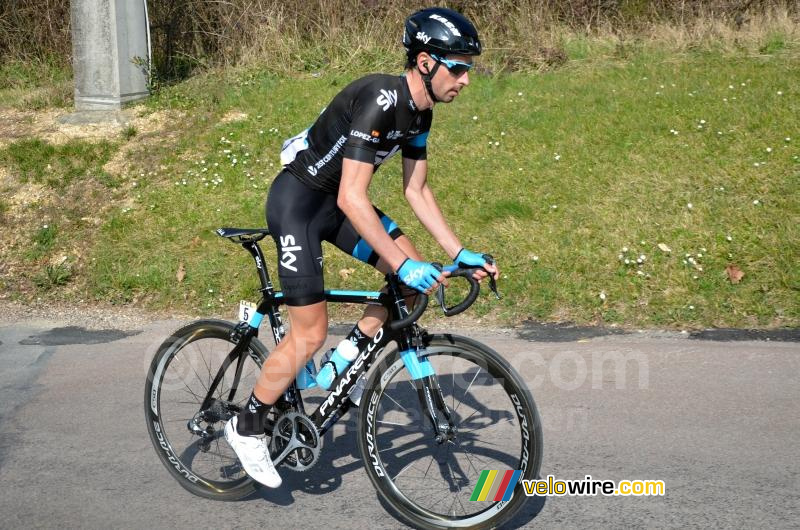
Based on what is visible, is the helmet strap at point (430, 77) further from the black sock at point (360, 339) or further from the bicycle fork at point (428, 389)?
the black sock at point (360, 339)

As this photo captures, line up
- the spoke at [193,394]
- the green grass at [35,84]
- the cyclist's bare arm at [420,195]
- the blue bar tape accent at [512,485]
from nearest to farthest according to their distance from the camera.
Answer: the blue bar tape accent at [512,485] < the cyclist's bare arm at [420,195] < the spoke at [193,394] < the green grass at [35,84]

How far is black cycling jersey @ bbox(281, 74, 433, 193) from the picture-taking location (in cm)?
358

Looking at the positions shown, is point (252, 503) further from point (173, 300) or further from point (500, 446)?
point (173, 300)

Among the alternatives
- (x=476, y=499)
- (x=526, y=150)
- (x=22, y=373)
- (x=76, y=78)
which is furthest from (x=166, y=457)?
(x=76, y=78)

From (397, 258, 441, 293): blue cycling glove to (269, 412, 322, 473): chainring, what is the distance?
38.5 inches

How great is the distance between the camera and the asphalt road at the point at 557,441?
4.05 m

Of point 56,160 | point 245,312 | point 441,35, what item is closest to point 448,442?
point 245,312

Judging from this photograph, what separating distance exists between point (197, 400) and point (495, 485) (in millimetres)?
1630

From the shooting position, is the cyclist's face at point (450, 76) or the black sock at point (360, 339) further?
the black sock at point (360, 339)

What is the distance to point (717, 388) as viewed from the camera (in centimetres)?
525

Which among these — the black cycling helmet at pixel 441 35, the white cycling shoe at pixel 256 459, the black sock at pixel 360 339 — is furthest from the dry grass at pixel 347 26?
the white cycling shoe at pixel 256 459

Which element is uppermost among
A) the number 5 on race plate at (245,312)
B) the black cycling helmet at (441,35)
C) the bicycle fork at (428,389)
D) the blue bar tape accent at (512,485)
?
the black cycling helmet at (441,35)

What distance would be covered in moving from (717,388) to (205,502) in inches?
120

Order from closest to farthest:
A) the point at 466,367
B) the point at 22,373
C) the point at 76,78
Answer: the point at 466,367 → the point at 22,373 → the point at 76,78
